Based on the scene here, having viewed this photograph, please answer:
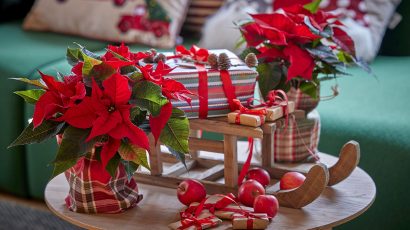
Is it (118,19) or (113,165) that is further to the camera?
(118,19)

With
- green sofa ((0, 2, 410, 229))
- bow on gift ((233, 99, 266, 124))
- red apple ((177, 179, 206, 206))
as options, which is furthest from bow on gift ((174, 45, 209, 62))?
Result: green sofa ((0, 2, 410, 229))

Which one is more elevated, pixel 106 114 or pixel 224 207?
pixel 106 114

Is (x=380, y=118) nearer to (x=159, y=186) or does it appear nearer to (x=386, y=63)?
(x=386, y=63)

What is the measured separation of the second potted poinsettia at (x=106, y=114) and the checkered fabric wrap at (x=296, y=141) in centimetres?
36

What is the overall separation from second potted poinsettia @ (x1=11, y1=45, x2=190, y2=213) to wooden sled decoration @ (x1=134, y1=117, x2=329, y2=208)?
0.13 metres

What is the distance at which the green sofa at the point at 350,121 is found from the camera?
175cm

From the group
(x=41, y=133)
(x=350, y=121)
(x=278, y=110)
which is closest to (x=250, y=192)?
(x=278, y=110)

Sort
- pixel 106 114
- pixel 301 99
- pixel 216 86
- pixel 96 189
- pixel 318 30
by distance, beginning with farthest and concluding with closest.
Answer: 1. pixel 301 99
2. pixel 318 30
3. pixel 216 86
4. pixel 96 189
5. pixel 106 114

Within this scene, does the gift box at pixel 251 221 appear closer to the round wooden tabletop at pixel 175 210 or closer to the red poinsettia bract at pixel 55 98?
the round wooden tabletop at pixel 175 210

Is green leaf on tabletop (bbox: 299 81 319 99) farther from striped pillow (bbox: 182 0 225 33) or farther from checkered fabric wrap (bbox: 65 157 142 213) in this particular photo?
striped pillow (bbox: 182 0 225 33)

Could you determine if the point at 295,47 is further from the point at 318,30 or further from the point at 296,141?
the point at 296,141

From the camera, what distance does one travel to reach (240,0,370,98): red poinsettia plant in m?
1.43

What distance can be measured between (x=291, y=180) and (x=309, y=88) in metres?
0.25

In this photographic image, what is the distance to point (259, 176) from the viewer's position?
4.50 feet
